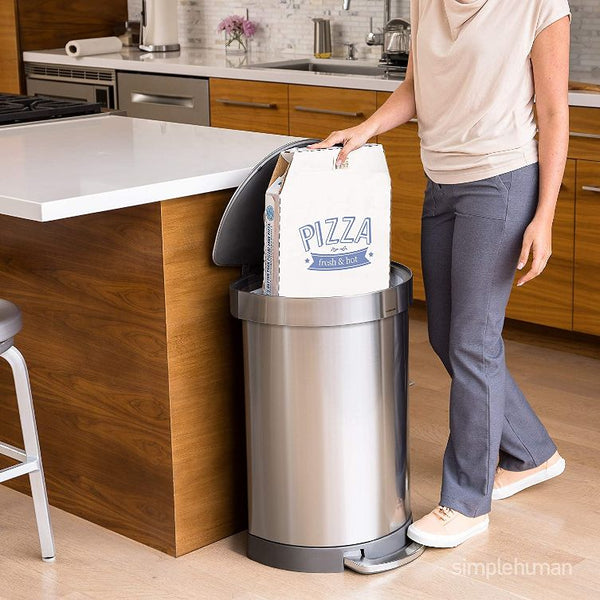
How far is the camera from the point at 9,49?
222 inches

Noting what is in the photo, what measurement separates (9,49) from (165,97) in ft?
3.33

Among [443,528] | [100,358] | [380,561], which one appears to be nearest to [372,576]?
[380,561]

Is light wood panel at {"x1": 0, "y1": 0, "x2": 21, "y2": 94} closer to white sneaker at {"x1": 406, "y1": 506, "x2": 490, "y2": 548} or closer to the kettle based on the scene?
the kettle

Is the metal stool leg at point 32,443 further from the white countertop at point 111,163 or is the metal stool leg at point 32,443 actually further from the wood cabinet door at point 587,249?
the wood cabinet door at point 587,249

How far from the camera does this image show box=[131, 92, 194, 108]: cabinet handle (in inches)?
198

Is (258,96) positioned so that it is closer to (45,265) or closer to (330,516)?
(45,265)

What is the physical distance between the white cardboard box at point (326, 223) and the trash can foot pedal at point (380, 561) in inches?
23.4

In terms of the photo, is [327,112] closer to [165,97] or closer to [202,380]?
[165,97]

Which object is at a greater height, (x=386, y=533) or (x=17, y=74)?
(x=17, y=74)

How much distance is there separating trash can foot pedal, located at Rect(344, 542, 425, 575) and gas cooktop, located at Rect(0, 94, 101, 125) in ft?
5.39

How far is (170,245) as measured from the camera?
2.46 metres

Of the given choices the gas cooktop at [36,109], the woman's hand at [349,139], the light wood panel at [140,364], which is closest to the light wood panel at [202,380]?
the light wood panel at [140,364]

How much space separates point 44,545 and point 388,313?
0.94 metres

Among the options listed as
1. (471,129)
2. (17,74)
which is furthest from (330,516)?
(17,74)
